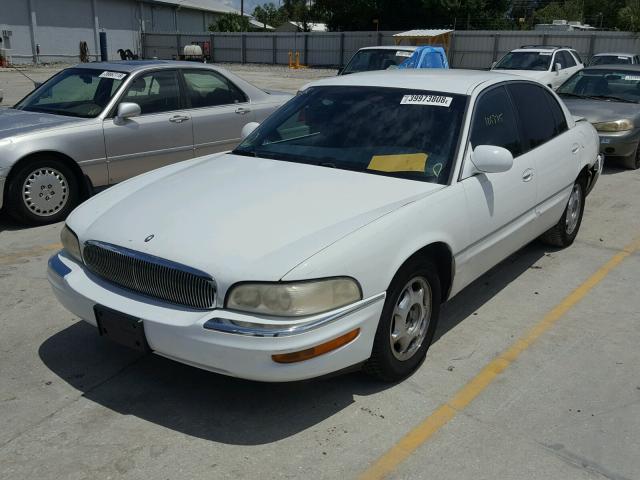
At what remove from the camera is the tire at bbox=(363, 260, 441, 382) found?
133 inches

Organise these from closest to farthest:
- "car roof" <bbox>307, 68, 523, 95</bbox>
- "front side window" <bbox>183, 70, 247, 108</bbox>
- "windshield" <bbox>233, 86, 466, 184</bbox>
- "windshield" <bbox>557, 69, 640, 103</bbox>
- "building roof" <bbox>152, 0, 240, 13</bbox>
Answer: "windshield" <bbox>233, 86, 466, 184</bbox>, "car roof" <bbox>307, 68, 523, 95</bbox>, "front side window" <bbox>183, 70, 247, 108</bbox>, "windshield" <bbox>557, 69, 640, 103</bbox>, "building roof" <bbox>152, 0, 240, 13</bbox>

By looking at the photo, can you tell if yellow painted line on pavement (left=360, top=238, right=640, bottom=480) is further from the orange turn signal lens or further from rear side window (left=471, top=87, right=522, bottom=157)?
rear side window (left=471, top=87, right=522, bottom=157)

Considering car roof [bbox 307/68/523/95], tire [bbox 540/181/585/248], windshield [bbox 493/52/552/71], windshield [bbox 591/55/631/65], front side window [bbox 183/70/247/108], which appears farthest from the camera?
windshield [bbox 591/55/631/65]

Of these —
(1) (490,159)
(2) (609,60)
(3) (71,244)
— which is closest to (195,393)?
(3) (71,244)

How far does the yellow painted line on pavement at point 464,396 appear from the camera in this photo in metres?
3.00

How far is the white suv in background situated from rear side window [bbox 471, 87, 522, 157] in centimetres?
1173

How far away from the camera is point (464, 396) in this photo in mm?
3564

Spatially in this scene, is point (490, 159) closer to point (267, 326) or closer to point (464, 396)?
point (464, 396)

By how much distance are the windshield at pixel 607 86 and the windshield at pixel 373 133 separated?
7033 millimetres

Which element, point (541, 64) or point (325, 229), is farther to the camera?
point (541, 64)

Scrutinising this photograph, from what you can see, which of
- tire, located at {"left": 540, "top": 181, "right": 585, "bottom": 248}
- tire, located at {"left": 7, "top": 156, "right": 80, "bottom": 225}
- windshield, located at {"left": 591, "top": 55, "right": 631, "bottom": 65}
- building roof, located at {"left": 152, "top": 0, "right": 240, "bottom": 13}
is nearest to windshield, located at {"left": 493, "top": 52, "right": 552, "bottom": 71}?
windshield, located at {"left": 591, "top": 55, "right": 631, "bottom": 65}

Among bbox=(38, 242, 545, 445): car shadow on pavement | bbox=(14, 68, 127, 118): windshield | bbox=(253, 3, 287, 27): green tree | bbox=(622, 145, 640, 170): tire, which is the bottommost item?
bbox=(38, 242, 545, 445): car shadow on pavement

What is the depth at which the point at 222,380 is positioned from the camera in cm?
367

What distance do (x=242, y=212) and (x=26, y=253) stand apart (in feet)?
10.5
